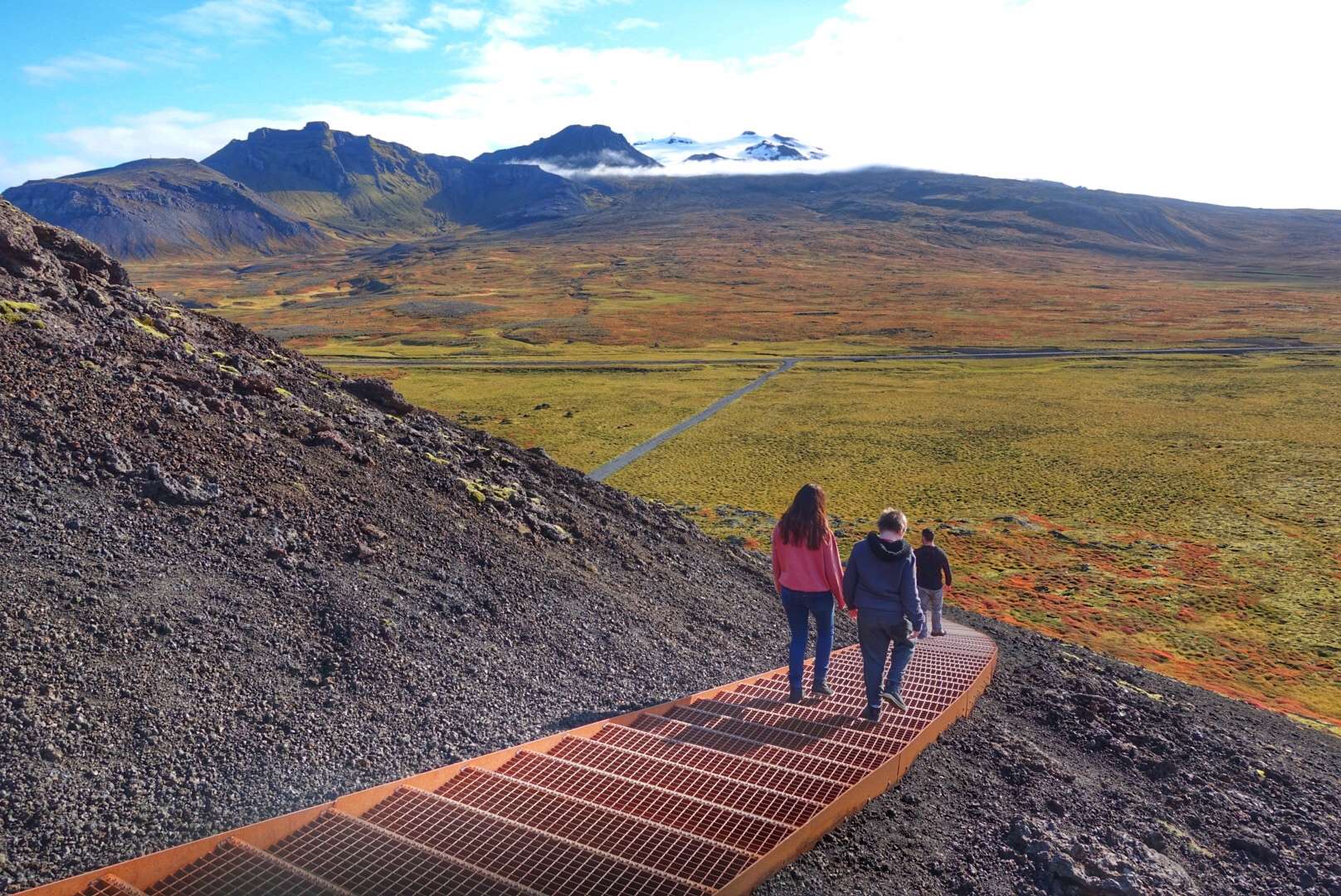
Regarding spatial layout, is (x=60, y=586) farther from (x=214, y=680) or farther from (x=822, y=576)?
(x=822, y=576)

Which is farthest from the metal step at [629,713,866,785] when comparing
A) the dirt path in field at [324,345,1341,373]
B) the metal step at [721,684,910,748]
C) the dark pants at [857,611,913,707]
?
the dirt path in field at [324,345,1341,373]

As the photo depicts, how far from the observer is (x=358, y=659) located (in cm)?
919

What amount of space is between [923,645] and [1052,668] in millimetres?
2561

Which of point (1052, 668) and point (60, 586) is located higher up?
point (60, 586)

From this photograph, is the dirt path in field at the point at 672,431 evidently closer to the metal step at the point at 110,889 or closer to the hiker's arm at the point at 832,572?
the hiker's arm at the point at 832,572

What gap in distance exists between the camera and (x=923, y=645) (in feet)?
41.4

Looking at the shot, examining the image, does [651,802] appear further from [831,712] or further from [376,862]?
[831,712]

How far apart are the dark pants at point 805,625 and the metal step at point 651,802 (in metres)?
2.64

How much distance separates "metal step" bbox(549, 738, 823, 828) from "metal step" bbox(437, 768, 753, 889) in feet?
2.48

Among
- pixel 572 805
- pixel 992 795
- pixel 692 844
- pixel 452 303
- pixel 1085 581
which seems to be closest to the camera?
pixel 692 844

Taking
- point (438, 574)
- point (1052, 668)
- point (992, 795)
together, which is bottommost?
point (1052, 668)

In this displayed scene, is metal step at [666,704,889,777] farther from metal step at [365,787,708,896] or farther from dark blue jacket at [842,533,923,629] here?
metal step at [365,787,708,896]

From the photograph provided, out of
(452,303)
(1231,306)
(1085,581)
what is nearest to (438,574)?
(1085,581)

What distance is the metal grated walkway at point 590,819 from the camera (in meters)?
5.03
